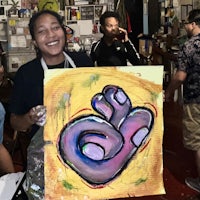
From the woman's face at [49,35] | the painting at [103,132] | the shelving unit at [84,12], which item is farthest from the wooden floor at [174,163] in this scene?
the shelving unit at [84,12]

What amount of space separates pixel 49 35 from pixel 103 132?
0.42m

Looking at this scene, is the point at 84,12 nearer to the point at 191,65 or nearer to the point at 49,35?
the point at 191,65

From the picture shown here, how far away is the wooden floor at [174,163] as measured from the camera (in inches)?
115

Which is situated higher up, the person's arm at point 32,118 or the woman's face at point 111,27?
the woman's face at point 111,27

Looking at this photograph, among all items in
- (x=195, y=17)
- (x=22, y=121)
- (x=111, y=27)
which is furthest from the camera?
(x=111, y=27)

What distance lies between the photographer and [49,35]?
158 centimetres

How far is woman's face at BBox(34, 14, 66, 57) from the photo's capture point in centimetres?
158

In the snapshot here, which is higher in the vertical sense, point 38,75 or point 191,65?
point 38,75

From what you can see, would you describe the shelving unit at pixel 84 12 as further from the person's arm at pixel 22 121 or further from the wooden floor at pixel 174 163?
the person's arm at pixel 22 121

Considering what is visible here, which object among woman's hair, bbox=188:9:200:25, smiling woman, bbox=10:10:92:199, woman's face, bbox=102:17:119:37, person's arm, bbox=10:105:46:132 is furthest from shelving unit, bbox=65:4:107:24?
person's arm, bbox=10:105:46:132

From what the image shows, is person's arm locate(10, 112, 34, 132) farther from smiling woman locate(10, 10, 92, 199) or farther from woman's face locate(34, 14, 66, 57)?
woman's face locate(34, 14, 66, 57)

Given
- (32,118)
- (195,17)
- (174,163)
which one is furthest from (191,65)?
(32,118)

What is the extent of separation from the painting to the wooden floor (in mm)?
1386

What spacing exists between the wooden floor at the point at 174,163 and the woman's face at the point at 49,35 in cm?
159
